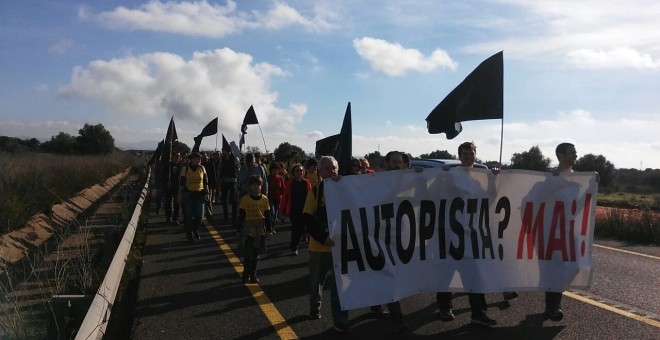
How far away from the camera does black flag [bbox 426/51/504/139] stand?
21.7ft

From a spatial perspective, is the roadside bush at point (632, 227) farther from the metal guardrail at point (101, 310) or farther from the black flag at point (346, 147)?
the metal guardrail at point (101, 310)

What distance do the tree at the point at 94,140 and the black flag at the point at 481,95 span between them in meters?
93.4

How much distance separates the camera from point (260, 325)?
5.93 meters

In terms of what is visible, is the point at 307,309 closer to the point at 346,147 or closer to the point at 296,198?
the point at 346,147

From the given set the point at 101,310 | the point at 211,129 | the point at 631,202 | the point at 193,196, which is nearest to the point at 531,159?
the point at 631,202

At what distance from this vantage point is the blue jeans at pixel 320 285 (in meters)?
5.66

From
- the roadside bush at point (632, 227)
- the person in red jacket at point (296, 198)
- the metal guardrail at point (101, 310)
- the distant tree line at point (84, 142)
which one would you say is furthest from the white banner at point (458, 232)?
the distant tree line at point (84, 142)

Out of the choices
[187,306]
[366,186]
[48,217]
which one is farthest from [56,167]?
[366,186]

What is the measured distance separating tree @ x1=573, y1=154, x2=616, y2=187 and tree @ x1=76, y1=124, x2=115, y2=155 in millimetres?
72214

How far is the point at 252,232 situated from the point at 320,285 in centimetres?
211

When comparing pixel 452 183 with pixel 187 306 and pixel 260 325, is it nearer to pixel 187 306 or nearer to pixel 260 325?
pixel 260 325

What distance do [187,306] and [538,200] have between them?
4.24m

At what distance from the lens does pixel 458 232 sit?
5.95 metres

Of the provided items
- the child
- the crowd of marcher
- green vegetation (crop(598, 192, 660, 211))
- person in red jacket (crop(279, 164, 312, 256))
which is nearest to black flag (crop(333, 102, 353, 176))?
the crowd of marcher
